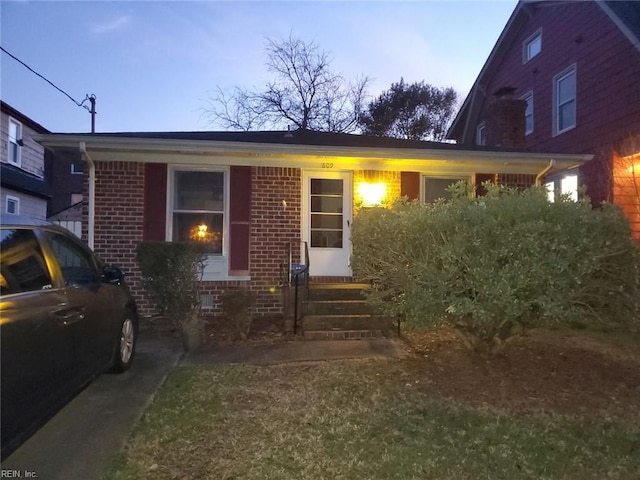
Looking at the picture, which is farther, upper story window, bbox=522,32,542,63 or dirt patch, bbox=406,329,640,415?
upper story window, bbox=522,32,542,63

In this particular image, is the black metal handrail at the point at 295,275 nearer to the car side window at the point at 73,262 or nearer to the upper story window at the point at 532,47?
the car side window at the point at 73,262

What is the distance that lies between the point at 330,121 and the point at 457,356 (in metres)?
24.6

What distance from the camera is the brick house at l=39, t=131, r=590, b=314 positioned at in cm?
862

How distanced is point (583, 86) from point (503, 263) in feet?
34.9

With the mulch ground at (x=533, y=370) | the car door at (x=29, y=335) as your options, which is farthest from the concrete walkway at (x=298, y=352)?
the car door at (x=29, y=335)

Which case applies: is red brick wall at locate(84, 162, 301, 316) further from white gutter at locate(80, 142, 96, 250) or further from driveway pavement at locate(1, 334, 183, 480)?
driveway pavement at locate(1, 334, 183, 480)

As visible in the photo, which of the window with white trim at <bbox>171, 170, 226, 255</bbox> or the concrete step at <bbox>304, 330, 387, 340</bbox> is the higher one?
the window with white trim at <bbox>171, 170, 226, 255</bbox>

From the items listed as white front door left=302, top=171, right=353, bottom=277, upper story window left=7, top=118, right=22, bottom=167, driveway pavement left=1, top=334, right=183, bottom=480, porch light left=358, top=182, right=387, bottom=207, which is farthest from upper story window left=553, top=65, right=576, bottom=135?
upper story window left=7, top=118, right=22, bottom=167

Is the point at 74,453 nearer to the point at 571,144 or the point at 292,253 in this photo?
the point at 292,253

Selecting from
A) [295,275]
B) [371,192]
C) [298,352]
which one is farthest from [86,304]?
[371,192]

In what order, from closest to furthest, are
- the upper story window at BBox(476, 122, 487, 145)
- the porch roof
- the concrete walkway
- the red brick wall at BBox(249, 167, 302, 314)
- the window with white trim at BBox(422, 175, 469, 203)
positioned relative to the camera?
the concrete walkway → the porch roof → the red brick wall at BBox(249, 167, 302, 314) → the window with white trim at BBox(422, 175, 469, 203) → the upper story window at BBox(476, 122, 487, 145)

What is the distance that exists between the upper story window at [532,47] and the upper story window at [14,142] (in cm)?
1589

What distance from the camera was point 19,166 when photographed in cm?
1794

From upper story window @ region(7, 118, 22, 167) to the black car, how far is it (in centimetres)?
1484
